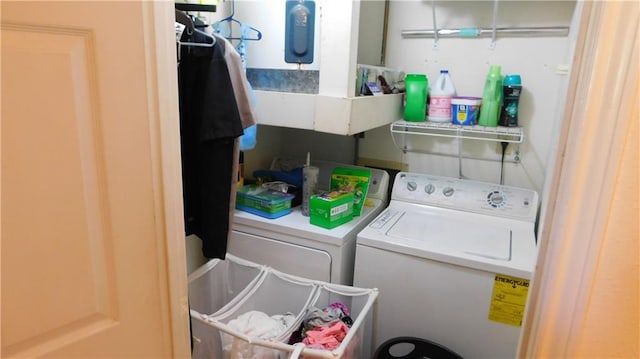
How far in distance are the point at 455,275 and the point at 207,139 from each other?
1.09m

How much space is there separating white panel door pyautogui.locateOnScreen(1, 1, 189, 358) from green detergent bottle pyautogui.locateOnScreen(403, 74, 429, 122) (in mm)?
1599

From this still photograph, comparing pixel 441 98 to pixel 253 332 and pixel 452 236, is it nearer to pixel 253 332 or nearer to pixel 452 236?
pixel 452 236

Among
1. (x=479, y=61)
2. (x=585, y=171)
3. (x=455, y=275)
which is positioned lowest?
(x=455, y=275)

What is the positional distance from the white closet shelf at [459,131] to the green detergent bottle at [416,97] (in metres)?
0.04

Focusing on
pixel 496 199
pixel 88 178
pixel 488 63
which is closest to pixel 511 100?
pixel 488 63

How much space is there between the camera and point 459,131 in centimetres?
221

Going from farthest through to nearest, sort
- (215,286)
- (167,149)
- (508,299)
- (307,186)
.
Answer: (307,186)
(215,286)
(508,299)
(167,149)

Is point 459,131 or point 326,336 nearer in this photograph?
point 326,336

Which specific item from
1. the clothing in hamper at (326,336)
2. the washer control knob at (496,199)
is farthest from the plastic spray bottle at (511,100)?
the clothing in hamper at (326,336)

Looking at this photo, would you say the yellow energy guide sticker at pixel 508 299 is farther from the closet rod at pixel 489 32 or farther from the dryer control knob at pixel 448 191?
the closet rod at pixel 489 32

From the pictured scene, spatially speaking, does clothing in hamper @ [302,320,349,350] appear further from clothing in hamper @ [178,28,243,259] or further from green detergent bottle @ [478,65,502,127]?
green detergent bottle @ [478,65,502,127]

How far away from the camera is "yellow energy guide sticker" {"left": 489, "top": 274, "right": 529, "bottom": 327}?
159cm

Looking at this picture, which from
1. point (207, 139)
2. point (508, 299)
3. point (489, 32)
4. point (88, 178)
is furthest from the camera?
point (489, 32)

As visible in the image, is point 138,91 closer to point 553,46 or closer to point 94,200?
point 94,200
